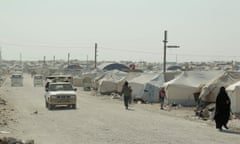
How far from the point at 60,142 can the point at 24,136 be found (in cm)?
229

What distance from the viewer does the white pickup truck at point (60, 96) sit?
31.7 m

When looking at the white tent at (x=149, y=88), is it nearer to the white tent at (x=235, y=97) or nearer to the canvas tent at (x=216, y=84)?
the canvas tent at (x=216, y=84)

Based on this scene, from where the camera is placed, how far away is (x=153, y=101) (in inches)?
1571

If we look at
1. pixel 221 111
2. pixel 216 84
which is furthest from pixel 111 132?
pixel 216 84

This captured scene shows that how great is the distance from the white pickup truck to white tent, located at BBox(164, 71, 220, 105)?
7.33 meters

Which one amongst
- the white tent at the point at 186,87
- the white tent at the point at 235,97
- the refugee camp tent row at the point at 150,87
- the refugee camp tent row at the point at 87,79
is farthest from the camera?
the refugee camp tent row at the point at 87,79

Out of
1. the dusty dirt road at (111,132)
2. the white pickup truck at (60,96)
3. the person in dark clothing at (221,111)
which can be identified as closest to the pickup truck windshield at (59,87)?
the white pickup truck at (60,96)

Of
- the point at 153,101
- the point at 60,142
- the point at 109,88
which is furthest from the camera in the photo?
the point at 109,88

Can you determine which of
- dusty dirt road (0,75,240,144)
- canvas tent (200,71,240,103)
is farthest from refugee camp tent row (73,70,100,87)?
dusty dirt road (0,75,240,144)

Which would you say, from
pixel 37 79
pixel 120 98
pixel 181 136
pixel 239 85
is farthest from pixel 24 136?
pixel 37 79

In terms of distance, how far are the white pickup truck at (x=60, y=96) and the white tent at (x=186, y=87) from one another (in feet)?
24.1

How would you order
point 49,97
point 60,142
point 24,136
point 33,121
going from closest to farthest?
point 60,142
point 24,136
point 33,121
point 49,97

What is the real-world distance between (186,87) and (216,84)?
4300mm

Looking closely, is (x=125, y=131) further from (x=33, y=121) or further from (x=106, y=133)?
(x=33, y=121)
